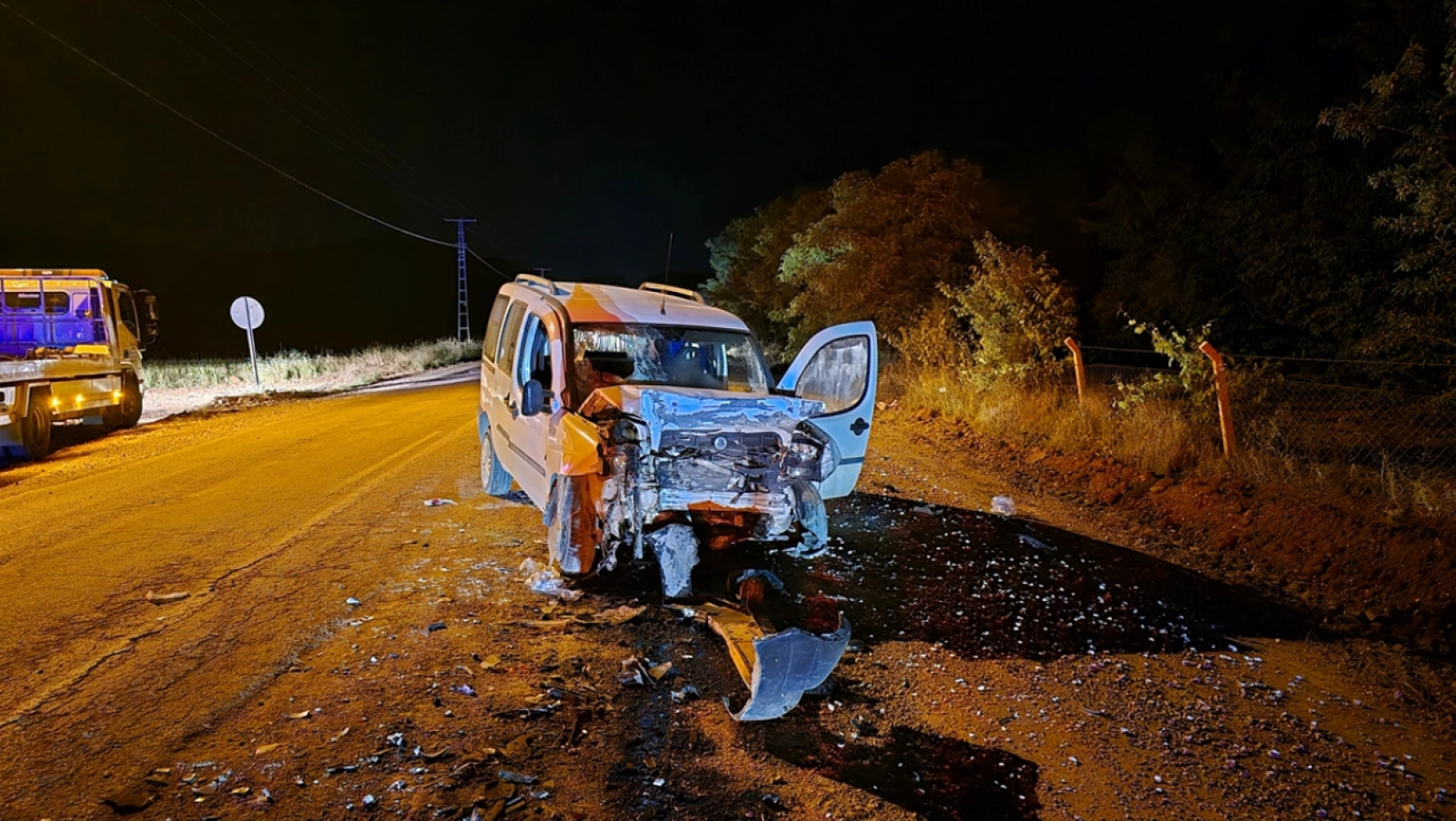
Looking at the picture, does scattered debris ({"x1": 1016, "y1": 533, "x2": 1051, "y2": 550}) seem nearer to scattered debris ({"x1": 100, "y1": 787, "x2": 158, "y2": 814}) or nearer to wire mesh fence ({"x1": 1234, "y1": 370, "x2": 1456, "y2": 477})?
wire mesh fence ({"x1": 1234, "y1": 370, "x2": 1456, "y2": 477})

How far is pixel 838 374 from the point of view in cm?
664

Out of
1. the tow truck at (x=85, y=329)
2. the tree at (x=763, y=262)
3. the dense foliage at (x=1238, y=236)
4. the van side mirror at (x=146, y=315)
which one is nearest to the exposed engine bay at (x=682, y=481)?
the dense foliage at (x=1238, y=236)

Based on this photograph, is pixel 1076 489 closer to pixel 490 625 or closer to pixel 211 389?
pixel 490 625

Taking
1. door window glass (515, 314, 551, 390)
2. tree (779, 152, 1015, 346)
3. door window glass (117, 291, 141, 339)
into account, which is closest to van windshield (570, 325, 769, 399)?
door window glass (515, 314, 551, 390)

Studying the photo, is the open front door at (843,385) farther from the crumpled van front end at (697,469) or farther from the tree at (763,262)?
the tree at (763,262)

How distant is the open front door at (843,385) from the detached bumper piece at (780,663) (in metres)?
1.78

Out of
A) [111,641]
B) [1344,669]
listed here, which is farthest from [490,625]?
[1344,669]

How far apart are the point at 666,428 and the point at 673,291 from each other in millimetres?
3272

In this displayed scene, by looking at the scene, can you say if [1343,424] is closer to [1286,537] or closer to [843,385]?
[1286,537]

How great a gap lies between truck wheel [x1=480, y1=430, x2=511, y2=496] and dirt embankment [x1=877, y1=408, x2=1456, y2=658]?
5.07m

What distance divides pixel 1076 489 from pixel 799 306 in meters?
10.6

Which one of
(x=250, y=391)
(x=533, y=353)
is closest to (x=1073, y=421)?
(x=533, y=353)

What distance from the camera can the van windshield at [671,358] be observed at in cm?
641

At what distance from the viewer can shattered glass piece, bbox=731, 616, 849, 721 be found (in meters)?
3.73
